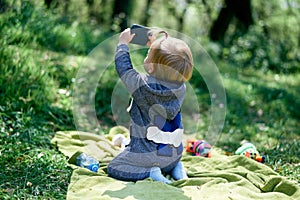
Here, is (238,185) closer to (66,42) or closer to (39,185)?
(39,185)

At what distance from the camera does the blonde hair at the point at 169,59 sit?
10.7 ft

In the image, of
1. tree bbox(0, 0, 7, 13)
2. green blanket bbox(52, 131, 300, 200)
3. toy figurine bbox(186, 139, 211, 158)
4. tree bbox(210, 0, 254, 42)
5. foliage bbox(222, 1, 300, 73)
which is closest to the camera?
green blanket bbox(52, 131, 300, 200)

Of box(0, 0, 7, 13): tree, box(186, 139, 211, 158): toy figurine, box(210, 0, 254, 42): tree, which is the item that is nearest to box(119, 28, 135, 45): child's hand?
box(186, 139, 211, 158): toy figurine

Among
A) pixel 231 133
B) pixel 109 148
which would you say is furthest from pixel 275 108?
pixel 109 148

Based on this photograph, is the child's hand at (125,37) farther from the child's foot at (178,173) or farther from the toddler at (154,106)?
the child's foot at (178,173)

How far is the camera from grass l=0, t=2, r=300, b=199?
342cm

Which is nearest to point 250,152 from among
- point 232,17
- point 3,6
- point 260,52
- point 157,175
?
point 157,175

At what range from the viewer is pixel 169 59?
3246 mm

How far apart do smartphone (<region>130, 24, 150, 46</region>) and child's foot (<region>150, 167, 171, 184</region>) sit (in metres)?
0.93

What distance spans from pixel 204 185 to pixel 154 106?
0.65 m

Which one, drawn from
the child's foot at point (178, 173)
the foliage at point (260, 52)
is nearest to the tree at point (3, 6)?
the child's foot at point (178, 173)

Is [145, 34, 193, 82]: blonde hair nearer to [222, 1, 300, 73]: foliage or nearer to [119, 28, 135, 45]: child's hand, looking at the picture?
[119, 28, 135, 45]: child's hand

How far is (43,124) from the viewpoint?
177 inches

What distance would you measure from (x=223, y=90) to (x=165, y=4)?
8.82 meters
